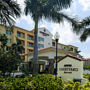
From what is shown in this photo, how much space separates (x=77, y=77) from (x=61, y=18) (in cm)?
625

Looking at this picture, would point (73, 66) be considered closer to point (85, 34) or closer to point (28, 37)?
point (85, 34)

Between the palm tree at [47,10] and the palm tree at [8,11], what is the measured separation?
12.5 ft

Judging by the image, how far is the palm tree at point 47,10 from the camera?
13.1 m

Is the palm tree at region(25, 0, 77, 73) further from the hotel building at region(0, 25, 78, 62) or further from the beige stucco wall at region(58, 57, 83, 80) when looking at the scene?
the hotel building at region(0, 25, 78, 62)

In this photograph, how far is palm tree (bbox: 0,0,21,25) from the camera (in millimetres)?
8891

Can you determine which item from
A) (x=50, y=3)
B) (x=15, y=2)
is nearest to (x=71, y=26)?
(x=50, y=3)

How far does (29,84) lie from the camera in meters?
6.60

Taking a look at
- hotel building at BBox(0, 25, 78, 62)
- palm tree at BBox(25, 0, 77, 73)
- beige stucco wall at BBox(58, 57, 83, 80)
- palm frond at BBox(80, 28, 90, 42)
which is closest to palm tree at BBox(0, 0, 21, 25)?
palm tree at BBox(25, 0, 77, 73)

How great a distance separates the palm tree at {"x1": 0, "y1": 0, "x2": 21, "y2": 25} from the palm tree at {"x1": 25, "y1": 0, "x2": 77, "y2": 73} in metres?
3.81

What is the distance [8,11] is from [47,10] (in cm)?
518

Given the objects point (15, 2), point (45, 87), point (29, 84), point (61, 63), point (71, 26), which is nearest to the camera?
point (29, 84)

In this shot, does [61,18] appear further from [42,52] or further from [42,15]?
[42,52]

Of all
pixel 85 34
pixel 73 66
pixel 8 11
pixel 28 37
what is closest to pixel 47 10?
pixel 8 11

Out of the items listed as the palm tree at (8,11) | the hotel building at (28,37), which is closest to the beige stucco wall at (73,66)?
the palm tree at (8,11)
